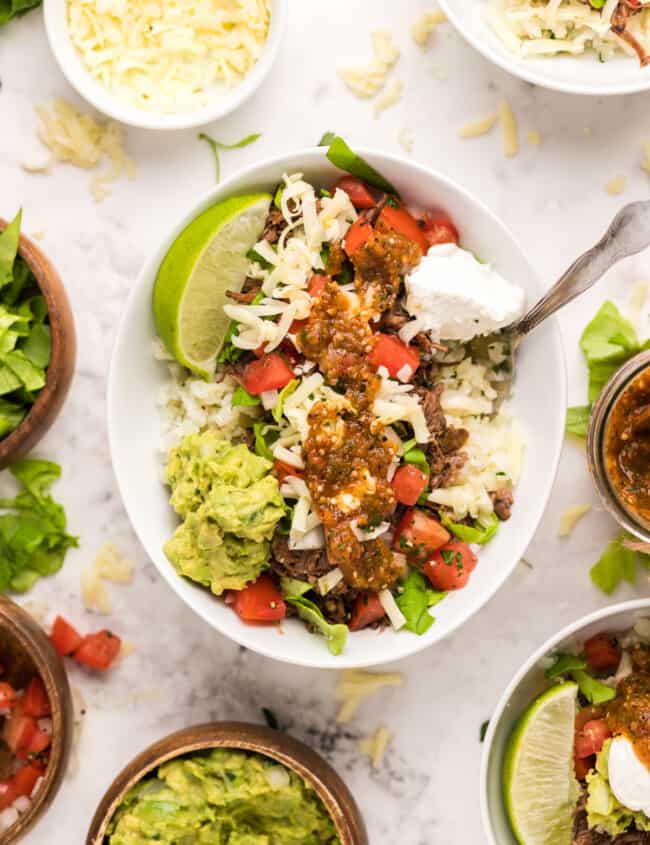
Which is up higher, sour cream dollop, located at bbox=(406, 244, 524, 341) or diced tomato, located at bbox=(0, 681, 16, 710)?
sour cream dollop, located at bbox=(406, 244, 524, 341)

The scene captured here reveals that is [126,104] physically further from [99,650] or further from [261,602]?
[99,650]

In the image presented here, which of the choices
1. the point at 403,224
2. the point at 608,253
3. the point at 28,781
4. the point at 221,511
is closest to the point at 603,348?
the point at 608,253

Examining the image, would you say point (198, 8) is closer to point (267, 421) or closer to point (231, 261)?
point (231, 261)

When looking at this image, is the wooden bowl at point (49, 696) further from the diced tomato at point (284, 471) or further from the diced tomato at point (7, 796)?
the diced tomato at point (284, 471)

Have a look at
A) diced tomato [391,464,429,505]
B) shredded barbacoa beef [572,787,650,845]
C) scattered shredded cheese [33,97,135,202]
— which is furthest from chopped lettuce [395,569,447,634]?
scattered shredded cheese [33,97,135,202]

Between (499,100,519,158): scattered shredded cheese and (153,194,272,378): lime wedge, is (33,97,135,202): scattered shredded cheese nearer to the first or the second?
(153,194,272,378): lime wedge

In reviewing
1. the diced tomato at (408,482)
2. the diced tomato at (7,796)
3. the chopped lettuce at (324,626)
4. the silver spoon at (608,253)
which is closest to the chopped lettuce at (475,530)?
the diced tomato at (408,482)
